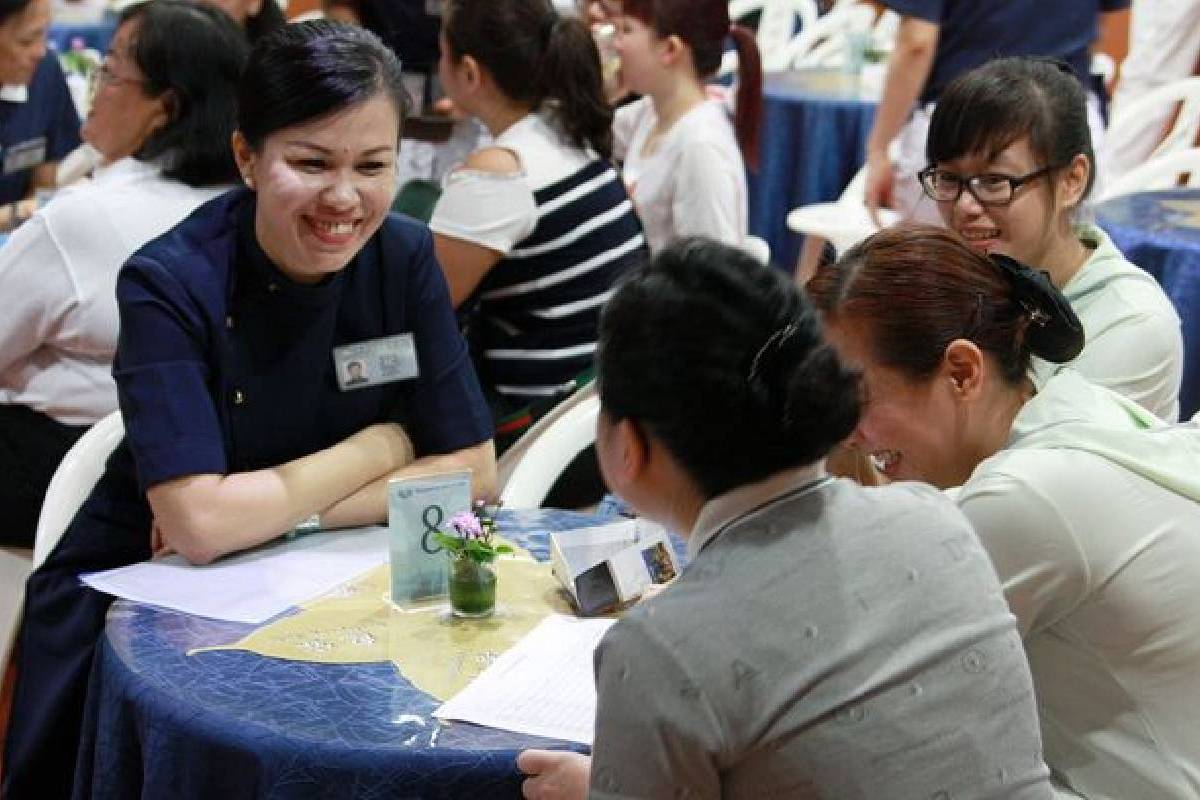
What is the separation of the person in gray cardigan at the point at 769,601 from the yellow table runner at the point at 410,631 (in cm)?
52

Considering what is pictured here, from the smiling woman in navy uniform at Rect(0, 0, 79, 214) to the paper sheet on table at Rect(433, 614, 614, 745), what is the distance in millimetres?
2619

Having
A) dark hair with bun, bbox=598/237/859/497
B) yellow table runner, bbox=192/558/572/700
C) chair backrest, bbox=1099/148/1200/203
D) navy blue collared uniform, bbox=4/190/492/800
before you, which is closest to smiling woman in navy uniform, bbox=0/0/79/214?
navy blue collared uniform, bbox=4/190/492/800

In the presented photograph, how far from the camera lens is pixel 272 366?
2.18m

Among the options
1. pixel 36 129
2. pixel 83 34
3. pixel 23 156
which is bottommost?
pixel 83 34

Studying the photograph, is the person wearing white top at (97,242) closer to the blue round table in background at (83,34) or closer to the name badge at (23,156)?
the name badge at (23,156)

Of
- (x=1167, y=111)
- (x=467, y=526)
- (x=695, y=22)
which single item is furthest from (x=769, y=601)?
(x=1167, y=111)

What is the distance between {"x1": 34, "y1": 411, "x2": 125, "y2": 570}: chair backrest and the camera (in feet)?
7.33

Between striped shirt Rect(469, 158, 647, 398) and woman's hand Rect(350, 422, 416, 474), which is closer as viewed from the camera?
woman's hand Rect(350, 422, 416, 474)

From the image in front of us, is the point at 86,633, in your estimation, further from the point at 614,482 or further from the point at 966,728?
the point at 966,728

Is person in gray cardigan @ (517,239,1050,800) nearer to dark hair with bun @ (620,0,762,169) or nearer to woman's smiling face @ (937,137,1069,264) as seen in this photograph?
woman's smiling face @ (937,137,1069,264)

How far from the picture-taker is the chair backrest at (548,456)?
2.55 m

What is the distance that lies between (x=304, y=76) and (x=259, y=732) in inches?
36.0

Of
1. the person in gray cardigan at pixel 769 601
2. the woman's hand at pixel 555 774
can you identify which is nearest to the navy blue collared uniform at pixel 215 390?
the woman's hand at pixel 555 774

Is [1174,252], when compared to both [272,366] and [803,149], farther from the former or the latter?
[803,149]
